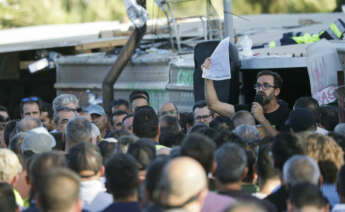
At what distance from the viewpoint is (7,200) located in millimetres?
4883

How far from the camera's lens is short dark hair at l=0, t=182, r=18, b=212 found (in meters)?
4.88

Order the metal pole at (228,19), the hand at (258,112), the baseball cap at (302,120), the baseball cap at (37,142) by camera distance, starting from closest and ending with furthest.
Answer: the baseball cap at (302,120), the baseball cap at (37,142), the hand at (258,112), the metal pole at (228,19)

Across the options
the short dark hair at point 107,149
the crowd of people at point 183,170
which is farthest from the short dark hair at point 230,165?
the short dark hair at point 107,149

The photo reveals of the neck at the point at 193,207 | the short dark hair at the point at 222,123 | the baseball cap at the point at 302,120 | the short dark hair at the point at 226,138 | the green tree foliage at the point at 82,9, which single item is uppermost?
the green tree foliage at the point at 82,9

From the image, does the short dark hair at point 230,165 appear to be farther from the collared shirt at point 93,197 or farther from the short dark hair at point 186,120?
the short dark hair at point 186,120

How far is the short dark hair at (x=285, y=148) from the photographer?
525 centimetres

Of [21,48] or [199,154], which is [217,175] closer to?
[199,154]

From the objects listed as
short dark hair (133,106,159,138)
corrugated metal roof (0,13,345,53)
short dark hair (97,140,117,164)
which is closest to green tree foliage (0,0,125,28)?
corrugated metal roof (0,13,345,53)

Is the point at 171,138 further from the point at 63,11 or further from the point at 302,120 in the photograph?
the point at 63,11

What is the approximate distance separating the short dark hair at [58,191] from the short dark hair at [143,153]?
1207 millimetres

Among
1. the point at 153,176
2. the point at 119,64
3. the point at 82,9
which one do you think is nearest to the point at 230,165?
the point at 153,176

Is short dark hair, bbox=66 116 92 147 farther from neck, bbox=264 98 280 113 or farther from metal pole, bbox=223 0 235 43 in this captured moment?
metal pole, bbox=223 0 235 43

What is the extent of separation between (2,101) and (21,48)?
3.46m

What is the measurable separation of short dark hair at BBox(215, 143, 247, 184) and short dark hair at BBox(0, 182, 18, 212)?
133cm
